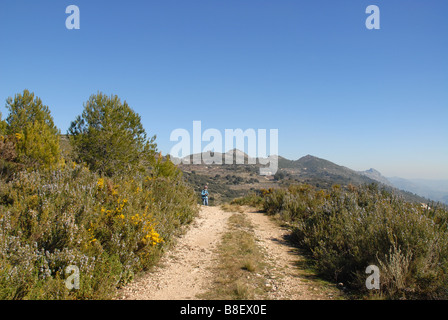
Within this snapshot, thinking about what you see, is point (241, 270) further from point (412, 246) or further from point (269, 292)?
point (412, 246)

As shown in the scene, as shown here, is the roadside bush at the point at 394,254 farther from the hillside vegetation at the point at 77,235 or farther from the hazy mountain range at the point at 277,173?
the hazy mountain range at the point at 277,173

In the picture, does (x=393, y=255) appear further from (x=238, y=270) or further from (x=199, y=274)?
(x=199, y=274)

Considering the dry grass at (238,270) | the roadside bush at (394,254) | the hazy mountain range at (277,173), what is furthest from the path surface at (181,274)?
the hazy mountain range at (277,173)

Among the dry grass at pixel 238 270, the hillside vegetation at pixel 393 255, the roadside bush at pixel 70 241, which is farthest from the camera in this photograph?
the dry grass at pixel 238 270

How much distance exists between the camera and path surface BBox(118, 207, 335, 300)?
4051 mm

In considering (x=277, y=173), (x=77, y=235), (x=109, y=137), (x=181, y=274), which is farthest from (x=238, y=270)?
(x=277, y=173)

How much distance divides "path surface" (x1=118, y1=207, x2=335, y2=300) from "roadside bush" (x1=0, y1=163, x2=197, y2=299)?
0.38 m

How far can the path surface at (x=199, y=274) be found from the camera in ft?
13.3

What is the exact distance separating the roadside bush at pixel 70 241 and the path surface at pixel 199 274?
382 millimetres

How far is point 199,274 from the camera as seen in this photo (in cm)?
498

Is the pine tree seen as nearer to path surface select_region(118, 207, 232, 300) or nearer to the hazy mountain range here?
path surface select_region(118, 207, 232, 300)

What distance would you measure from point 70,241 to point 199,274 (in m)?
2.49

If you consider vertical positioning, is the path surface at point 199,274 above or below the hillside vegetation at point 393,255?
below
